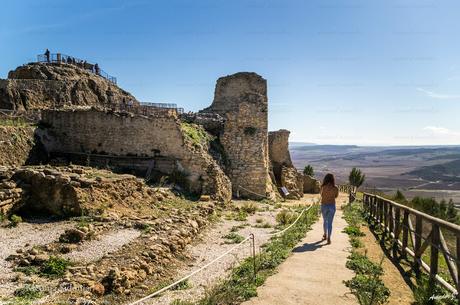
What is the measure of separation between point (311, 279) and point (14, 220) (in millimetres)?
9952

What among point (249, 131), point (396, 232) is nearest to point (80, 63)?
point (249, 131)

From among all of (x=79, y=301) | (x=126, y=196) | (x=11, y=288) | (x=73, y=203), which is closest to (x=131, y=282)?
(x=79, y=301)

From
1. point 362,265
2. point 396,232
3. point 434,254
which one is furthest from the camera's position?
point 396,232

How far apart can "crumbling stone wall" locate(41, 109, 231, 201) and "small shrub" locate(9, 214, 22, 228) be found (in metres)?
8.48

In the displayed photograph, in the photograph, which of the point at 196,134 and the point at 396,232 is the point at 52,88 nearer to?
the point at 196,134

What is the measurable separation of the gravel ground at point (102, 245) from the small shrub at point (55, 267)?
0.37 meters

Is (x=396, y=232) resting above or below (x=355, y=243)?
above

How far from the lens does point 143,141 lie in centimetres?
2028

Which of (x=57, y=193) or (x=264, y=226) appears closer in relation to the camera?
(x=57, y=193)

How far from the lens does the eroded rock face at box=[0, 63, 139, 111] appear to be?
84.8 feet

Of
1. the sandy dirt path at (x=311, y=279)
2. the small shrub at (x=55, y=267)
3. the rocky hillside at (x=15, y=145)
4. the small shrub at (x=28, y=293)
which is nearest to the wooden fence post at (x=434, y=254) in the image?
the sandy dirt path at (x=311, y=279)

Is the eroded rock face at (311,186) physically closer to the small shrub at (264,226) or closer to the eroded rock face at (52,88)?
the eroded rock face at (52,88)

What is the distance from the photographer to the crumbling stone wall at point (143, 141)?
794 inches

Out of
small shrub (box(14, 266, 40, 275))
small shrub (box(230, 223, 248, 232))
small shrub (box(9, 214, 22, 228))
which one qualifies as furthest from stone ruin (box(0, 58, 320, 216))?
small shrub (box(14, 266, 40, 275))
